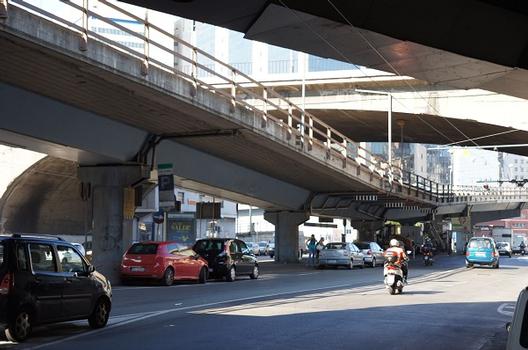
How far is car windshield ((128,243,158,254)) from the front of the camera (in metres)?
22.1

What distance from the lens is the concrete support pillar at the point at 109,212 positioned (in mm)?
23344

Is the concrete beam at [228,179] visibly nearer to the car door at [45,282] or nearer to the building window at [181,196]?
the car door at [45,282]

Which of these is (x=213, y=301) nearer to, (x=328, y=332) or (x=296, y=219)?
(x=328, y=332)

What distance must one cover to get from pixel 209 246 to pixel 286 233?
1850cm

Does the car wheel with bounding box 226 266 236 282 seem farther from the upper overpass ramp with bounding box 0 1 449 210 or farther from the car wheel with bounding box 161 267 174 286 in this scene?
the upper overpass ramp with bounding box 0 1 449 210

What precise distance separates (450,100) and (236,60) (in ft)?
73.6

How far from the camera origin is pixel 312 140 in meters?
29.9

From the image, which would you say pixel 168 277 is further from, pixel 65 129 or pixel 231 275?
pixel 65 129

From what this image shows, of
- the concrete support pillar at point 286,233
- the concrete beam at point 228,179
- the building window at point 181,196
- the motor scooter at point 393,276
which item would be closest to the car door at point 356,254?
the concrete beam at point 228,179

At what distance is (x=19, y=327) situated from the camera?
960 cm

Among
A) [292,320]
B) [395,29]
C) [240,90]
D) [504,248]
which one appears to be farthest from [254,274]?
[504,248]

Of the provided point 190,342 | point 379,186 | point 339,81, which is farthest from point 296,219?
point 190,342

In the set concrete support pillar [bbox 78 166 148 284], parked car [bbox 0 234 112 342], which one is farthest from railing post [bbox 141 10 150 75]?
parked car [bbox 0 234 112 342]

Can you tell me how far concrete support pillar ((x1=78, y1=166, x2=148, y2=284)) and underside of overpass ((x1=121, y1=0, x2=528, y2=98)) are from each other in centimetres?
1005
